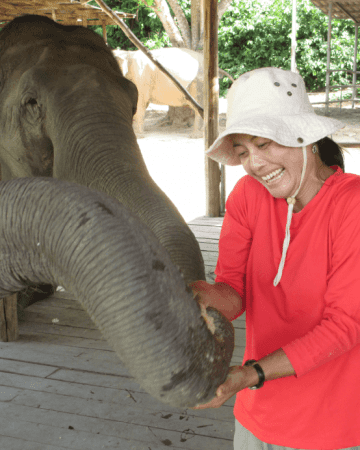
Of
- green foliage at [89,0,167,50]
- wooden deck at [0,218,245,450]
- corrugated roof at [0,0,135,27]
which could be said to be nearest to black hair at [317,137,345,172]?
wooden deck at [0,218,245,450]

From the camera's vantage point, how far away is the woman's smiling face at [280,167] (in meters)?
1.39

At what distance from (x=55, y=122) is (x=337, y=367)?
163 centimetres

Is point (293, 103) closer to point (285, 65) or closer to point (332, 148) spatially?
point (332, 148)

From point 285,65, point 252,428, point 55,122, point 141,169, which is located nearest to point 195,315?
point 252,428

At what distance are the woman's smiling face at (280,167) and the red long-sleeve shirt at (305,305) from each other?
4 cm

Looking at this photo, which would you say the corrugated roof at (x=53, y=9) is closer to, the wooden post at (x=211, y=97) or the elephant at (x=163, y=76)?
the wooden post at (x=211, y=97)

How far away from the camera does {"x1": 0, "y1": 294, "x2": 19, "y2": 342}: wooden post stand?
10.3ft

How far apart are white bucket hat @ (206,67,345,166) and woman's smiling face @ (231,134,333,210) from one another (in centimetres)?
6

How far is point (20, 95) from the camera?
8.63 feet

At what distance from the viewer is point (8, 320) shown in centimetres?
320

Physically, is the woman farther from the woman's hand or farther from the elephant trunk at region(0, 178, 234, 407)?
the elephant trunk at region(0, 178, 234, 407)

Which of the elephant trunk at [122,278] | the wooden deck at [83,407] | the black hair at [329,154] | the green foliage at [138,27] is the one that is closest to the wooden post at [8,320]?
the wooden deck at [83,407]

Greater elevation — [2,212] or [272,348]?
[2,212]

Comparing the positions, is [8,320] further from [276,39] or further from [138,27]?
[138,27]
